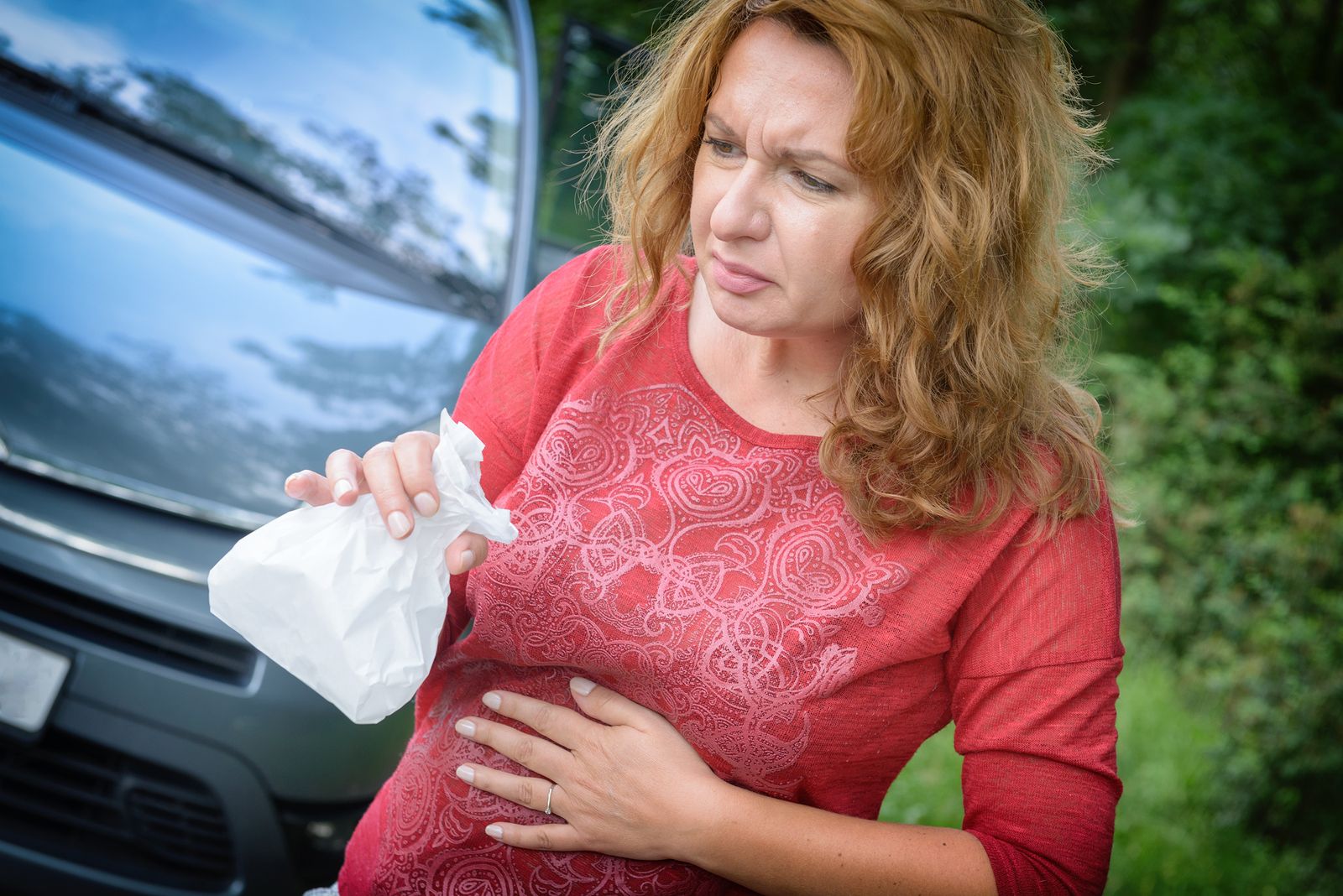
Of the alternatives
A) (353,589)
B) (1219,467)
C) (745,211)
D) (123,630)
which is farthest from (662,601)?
(1219,467)

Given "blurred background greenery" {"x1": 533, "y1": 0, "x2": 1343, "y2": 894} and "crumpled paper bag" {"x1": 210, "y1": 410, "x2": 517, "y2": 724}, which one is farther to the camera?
"blurred background greenery" {"x1": 533, "y1": 0, "x2": 1343, "y2": 894}

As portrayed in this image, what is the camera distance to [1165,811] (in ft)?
13.6

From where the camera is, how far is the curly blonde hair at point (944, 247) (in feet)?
4.51

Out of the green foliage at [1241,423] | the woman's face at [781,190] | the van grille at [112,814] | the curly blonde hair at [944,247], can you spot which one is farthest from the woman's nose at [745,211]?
the green foliage at [1241,423]

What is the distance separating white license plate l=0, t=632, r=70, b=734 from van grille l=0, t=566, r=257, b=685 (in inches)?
2.0

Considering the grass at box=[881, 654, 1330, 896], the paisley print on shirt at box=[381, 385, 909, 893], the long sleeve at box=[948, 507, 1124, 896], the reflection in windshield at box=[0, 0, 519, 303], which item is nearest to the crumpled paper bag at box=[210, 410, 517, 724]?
the paisley print on shirt at box=[381, 385, 909, 893]

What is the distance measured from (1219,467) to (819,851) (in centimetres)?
447

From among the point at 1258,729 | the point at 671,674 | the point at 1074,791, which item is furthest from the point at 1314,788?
the point at 671,674

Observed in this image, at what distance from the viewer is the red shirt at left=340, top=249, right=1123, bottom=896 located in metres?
1.43

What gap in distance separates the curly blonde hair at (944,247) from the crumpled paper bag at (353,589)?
14.7 inches

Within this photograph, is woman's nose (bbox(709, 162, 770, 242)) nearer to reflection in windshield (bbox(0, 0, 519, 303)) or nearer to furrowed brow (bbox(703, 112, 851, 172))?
furrowed brow (bbox(703, 112, 851, 172))

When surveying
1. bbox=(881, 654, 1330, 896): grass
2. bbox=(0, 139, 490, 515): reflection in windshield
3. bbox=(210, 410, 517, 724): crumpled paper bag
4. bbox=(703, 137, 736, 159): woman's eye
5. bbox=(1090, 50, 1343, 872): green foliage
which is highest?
bbox=(703, 137, 736, 159): woman's eye

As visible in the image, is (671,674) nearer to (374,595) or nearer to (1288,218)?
(374,595)

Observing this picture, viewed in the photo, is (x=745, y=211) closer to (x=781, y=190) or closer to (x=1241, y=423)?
Answer: (x=781, y=190)
